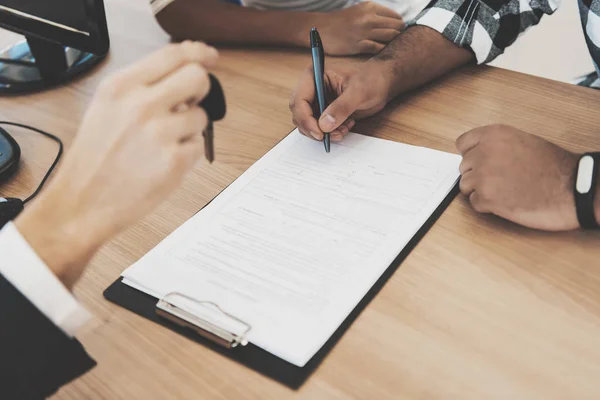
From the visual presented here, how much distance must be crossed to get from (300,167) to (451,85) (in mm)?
348

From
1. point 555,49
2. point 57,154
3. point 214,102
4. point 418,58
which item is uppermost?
point 214,102

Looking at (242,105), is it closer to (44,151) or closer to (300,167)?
(300,167)

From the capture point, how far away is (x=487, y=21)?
1.02 metres

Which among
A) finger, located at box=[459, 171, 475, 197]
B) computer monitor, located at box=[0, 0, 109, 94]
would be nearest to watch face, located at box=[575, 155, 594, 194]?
finger, located at box=[459, 171, 475, 197]

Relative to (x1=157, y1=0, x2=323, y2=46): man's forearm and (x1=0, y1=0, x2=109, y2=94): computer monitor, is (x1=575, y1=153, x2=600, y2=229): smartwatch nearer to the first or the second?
(x1=157, y1=0, x2=323, y2=46): man's forearm

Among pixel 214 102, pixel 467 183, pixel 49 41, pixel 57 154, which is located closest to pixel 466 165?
pixel 467 183

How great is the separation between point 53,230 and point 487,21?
831mm

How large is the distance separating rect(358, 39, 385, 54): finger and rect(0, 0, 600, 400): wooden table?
0.26 m

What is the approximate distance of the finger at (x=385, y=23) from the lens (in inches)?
42.1

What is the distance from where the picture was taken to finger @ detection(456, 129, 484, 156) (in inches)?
29.4

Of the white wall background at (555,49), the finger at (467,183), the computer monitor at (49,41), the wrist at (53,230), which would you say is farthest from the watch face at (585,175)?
the white wall background at (555,49)

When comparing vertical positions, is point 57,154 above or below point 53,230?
below

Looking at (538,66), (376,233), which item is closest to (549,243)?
(376,233)

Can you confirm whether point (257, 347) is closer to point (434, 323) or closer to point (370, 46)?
point (434, 323)
